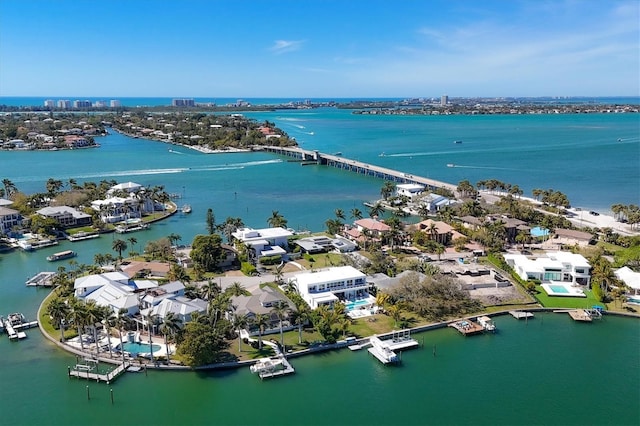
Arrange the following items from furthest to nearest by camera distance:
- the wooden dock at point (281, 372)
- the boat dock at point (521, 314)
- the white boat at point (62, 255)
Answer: the white boat at point (62, 255)
the boat dock at point (521, 314)
the wooden dock at point (281, 372)

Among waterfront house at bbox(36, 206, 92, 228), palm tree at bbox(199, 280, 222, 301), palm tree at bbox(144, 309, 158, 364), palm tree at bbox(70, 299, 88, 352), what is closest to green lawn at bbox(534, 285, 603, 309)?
palm tree at bbox(199, 280, 222, 301)

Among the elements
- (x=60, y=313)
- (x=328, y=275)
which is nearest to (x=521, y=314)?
(x=328, y=275)

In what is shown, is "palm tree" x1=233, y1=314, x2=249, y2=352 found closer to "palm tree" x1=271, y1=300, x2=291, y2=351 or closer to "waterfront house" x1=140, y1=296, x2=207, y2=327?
"palm tree" x1=271, y1=300, x2=291, y2=351

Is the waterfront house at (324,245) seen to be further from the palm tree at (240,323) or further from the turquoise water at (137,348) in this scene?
the turquoise water at (137,348)

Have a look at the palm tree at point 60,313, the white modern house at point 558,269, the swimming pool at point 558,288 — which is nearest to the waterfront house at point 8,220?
the palm tree at point 60,313

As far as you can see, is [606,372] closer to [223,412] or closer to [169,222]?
[223,412]

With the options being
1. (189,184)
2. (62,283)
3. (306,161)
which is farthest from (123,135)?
(62,283)
